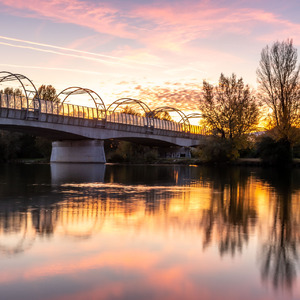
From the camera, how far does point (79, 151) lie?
86938 mm

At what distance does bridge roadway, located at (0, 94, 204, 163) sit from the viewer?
7025 cm

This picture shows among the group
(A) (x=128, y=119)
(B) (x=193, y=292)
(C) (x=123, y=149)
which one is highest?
(A) (x=128, y=119)

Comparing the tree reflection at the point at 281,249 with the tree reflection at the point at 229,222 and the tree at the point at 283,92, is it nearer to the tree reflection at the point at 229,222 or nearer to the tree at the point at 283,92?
the tree reflection at the point at 229,222

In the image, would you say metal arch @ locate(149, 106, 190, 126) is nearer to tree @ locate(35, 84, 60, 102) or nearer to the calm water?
tree @ locate(35, 84, 60, 102)

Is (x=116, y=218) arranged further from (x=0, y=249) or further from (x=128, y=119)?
(x=128, y=119)

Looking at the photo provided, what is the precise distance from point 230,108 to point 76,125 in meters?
29.3

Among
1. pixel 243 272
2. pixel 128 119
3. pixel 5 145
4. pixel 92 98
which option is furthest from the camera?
pixel 5 145

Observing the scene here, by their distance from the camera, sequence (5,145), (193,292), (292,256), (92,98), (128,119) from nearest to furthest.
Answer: (193,292), (292,256), (92,98), (128,119), (5,145)

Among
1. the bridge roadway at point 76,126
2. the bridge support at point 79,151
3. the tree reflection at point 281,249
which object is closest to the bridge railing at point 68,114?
the bridge roadway at point 76,126

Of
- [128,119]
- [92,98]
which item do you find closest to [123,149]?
[128,119]

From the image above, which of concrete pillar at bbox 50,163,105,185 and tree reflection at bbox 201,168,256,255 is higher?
concrete pillar at bbox 50,163,105,185

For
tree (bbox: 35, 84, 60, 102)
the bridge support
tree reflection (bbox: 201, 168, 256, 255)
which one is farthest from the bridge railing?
tree reflection (bbox: 201, 168, 256, 255)

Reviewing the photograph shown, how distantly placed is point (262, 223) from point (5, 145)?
98.5 meters

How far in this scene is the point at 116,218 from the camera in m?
12.4
